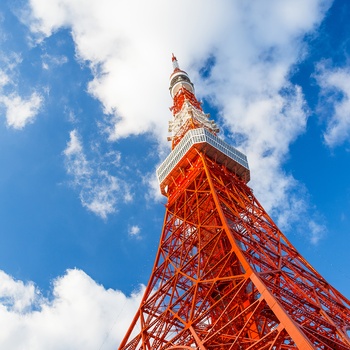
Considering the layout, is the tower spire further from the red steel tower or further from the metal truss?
the metal truss

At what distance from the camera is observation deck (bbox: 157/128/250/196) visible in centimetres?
2358

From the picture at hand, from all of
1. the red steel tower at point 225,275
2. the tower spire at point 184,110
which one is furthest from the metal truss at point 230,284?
the tower spire at point 184,110

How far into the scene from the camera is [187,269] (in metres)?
17.2

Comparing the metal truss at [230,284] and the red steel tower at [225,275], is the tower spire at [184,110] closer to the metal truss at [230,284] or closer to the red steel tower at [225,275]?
the red steel tower at [225,275]

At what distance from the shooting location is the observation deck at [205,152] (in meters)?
23.6

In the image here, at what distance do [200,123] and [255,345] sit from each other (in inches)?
708

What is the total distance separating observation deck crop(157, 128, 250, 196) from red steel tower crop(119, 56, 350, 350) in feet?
0.19

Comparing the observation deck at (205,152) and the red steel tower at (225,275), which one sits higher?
the observation deck at (205,152)

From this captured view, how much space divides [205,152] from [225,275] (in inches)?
321

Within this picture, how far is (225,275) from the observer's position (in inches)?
683

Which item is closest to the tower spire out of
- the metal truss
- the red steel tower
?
the red steel tower

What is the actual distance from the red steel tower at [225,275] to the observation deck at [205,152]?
0.06 meters

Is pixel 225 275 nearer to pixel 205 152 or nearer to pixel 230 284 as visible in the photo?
pixel 230 284

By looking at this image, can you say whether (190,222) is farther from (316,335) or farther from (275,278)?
(316,335)
